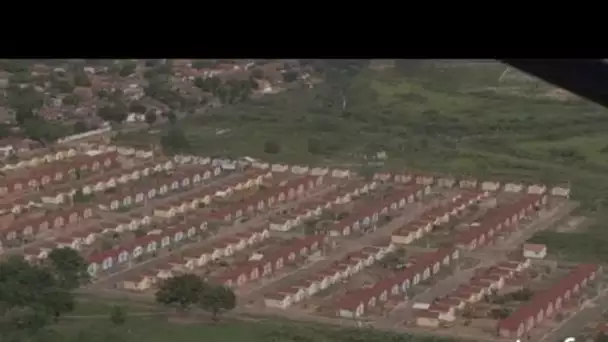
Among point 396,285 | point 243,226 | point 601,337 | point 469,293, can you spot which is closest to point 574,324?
point 601,337

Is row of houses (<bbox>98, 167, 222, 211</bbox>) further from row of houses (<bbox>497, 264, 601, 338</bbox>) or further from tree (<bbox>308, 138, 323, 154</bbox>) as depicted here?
row of houses (<bbox>497, 264, 601, 338</bbox>)

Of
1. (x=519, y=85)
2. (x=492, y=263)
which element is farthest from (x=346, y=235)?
(x=519, y=85)

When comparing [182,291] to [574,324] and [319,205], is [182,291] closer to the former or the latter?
[319,205]

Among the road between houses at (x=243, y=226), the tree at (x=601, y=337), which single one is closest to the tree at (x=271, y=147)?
the road between houses at (x=243, y=226)

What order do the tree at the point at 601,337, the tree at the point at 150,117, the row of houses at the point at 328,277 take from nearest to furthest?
the tree at the point at 601,337
the row of houses at the point at 328,277
the tree at the point at 150,117

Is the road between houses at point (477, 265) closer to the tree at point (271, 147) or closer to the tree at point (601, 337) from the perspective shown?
the tree at point (601, 337)

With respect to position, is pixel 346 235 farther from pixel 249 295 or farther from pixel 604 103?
pixel 604 103

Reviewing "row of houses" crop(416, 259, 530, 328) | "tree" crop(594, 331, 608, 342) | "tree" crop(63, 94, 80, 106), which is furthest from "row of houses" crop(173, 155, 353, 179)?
"tree" crop(594, 331, 608, 342)
